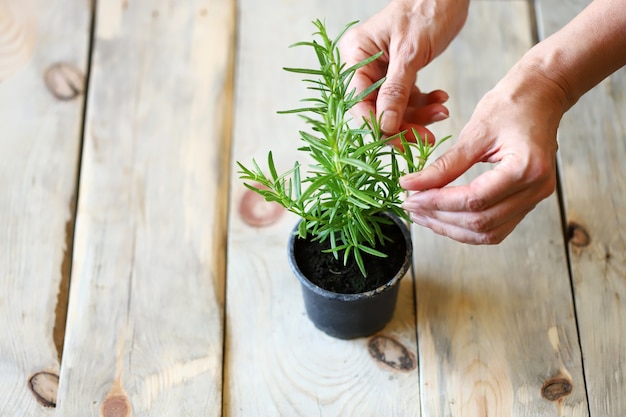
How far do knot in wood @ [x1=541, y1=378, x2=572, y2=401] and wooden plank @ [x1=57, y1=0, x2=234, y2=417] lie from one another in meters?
0.59

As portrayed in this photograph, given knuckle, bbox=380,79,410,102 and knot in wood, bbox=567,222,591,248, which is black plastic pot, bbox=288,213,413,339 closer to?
knuckle, bbox=380,79,410,102

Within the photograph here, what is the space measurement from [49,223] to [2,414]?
0.38 m

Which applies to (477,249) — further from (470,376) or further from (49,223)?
(49,223)

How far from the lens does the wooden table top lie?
1.34 m

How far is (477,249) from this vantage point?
4.80ft

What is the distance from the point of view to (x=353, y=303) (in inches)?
49.1

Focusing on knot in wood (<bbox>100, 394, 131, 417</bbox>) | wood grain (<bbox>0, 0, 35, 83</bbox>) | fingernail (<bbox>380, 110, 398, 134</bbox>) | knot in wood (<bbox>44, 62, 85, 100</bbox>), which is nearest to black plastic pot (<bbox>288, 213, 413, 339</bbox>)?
fingernail (<bbox>380, 110, 398, 134</bbox>)

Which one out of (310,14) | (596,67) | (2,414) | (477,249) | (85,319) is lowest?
(2,414)

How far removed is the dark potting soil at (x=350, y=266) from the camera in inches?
49.3

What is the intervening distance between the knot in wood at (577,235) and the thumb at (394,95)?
1.73ft

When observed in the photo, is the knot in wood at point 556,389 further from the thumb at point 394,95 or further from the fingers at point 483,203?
the thumb at point 394,95

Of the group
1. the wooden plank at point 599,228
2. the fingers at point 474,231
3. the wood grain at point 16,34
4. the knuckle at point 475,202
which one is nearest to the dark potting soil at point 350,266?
the fingers at point 474,231

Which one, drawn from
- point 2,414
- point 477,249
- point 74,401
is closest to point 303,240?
point 477,249

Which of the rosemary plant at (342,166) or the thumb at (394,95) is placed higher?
the thumb at (394,95)
